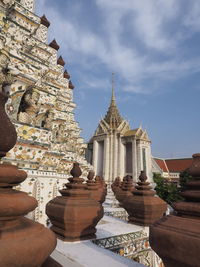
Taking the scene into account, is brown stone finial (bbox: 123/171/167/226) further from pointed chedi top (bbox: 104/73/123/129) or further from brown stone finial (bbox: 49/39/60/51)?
pointed chedi top (bbox: 104/73/123/129)

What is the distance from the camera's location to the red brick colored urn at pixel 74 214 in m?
2.74

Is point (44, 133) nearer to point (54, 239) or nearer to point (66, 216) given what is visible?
point (66, 216)

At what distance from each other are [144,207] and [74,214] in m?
1.58

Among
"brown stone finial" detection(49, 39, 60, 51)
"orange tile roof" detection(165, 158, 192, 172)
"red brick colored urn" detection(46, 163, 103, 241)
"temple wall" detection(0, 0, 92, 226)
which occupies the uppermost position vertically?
"brown stone finial" detection(49, 39, 60, 51)

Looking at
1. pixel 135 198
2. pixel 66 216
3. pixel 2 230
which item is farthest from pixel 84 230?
pixel 2 230

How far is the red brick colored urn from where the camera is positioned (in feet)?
9.00

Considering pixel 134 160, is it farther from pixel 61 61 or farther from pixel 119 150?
pixel 61 61

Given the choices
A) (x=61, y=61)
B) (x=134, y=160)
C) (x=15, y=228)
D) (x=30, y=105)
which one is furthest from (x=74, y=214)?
(x=134, y=160)

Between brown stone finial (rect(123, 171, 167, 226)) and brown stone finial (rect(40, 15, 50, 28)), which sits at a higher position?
brown stone finial (rect(40, 15, 50, 28))

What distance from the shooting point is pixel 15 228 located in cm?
123

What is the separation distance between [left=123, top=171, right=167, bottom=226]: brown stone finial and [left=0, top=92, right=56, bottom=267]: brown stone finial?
8.90ft

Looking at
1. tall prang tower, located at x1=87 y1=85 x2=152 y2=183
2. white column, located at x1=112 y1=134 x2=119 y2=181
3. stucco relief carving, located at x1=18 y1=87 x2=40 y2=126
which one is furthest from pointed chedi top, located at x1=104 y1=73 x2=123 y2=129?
stucco relief carving, located at x1=18 y1=87 x2=40 y2=126

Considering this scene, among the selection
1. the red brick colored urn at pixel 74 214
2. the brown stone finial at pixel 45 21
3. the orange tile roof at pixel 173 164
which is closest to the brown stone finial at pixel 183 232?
the red brick colored urn at pixel 74 214

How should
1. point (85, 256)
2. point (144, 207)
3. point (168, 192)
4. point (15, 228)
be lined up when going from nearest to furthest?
point (15, 228) → point (85, 256) → point (144, 207) → point (168, 192)
